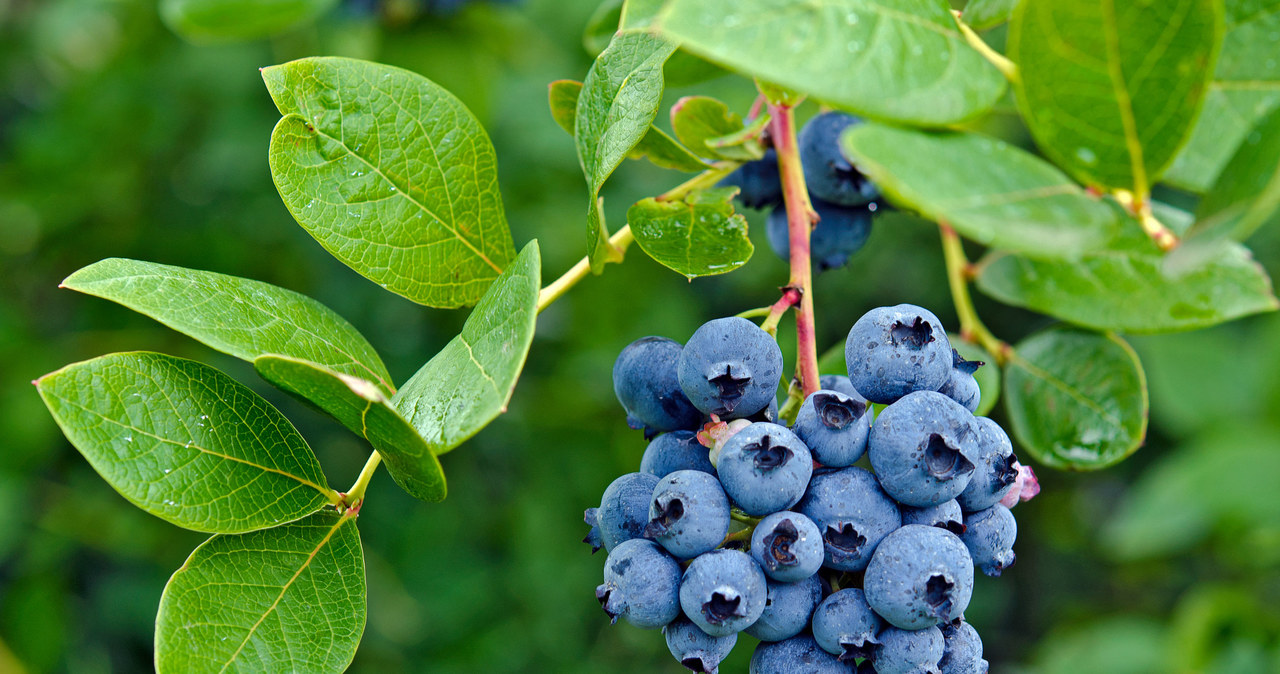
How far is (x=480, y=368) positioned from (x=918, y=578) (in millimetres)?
407

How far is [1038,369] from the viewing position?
1.29 meters

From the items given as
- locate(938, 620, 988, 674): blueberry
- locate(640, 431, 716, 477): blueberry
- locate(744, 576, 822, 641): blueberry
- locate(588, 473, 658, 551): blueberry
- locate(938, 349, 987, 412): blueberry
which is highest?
locate(938, 349, 987, 412): blueberry

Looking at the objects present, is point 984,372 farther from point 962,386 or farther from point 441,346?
point 441,346

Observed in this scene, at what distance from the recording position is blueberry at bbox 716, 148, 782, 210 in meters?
1.18

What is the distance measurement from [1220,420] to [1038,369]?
59.8 inches

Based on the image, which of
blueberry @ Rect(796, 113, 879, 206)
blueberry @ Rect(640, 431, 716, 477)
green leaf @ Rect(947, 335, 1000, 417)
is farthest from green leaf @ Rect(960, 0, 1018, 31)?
blueberry @ Rect(640, 431, 716, 477)

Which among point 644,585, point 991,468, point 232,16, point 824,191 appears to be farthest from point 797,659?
point 232,16

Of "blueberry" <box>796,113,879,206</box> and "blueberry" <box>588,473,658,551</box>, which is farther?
"blueberry" <box>796,113,879,206</box>

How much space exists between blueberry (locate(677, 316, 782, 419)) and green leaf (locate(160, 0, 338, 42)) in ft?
4.04

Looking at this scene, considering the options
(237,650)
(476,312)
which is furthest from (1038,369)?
(237,650)

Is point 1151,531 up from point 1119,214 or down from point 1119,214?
down

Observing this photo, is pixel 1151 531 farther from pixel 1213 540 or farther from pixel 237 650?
pixel 237 650

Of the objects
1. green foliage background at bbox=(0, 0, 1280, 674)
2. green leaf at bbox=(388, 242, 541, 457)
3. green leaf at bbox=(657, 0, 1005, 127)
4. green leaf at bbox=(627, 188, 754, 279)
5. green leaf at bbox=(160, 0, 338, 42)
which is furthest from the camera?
green foliage background at bbox=(0, 0, 1280, 674)

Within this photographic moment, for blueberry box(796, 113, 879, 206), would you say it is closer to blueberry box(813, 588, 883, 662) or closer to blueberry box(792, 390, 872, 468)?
blueberry box(792, 390, 872, 468)
